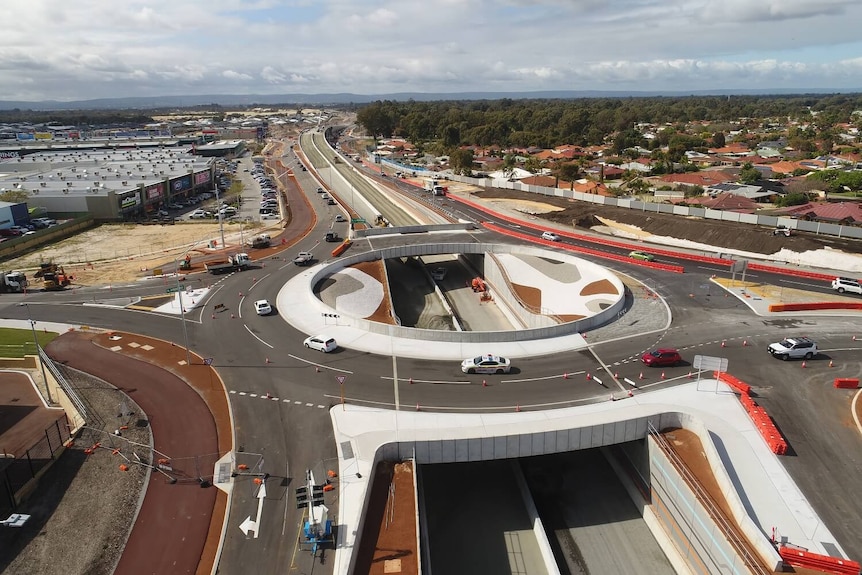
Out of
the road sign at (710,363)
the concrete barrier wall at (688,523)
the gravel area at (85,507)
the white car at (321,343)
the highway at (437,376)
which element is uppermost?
the road sign at (710,363)

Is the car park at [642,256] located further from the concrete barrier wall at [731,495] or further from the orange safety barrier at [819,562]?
the orange safety barrier at [819,562]

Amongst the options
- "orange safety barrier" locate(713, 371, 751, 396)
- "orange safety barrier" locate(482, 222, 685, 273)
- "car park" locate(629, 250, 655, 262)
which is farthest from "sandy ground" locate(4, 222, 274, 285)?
"orange safety barrier" locate(713, 371, 751, 396)

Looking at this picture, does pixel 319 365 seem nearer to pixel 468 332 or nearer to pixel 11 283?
pixel 468 332

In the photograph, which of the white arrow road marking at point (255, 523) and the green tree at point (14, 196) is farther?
the green tree at point (14, 196)

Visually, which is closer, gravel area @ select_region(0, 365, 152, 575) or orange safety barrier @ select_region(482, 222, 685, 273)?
gravel area @ select_region(0, 365, 152, 575)

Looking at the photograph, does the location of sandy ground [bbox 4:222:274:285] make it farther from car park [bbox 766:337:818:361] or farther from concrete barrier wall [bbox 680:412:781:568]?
car park [bbox 766:337:818:361]

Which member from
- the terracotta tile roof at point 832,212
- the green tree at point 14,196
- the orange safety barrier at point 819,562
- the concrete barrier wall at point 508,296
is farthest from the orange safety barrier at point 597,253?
the green tree at point 14,196
